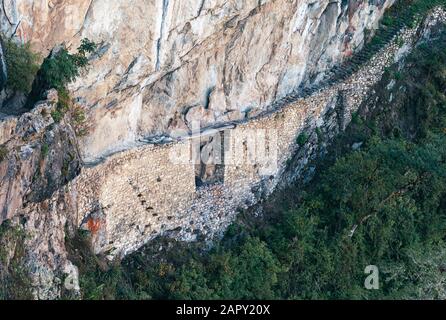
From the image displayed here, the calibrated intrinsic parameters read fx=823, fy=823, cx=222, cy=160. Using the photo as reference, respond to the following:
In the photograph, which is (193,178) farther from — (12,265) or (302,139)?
(12,265)

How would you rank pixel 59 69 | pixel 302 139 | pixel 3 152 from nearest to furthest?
pixel 3 152 < pixel 59 69 < pixel 302 139

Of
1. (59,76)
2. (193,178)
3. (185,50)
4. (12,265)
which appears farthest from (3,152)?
(185,50)

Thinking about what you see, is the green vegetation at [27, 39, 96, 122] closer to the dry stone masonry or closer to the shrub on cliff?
the shrub on cliff

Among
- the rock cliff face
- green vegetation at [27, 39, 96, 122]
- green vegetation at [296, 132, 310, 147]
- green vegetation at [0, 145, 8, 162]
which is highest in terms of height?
the rock cliff face

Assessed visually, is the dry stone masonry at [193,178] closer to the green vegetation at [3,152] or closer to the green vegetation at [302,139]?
the green vegetation at [302,139]

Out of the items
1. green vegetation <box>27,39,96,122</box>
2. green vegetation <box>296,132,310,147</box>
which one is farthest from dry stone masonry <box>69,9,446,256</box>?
green vegetation <box>27,39,96,122</box>
